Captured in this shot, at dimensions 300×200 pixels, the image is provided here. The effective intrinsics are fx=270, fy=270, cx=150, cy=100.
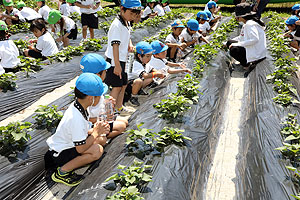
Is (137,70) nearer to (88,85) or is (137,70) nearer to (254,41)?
(88,85)

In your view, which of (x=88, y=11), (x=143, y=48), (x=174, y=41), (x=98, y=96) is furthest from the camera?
(x=88, y=11)

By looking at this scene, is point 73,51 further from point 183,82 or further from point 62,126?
point 62,126

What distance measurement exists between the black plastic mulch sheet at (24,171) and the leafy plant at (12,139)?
0.08 metres

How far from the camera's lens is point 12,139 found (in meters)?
2.78

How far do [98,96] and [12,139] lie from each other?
3.34 ft

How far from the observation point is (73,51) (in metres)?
6.02

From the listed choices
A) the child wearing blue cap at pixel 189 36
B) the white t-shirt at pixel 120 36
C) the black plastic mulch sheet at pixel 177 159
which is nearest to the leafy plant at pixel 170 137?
the black plastic mulch sheet at pixel 177 159

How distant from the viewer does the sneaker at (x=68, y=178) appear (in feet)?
8.75

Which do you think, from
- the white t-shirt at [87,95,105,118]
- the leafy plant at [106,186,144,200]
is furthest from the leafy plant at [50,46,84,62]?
the leafy plant at [106,186,144,200]

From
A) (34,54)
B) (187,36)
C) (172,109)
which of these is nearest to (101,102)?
(172,109)

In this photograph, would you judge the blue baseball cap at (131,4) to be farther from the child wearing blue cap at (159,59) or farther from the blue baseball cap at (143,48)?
the child wearing blue cap at (159,59)

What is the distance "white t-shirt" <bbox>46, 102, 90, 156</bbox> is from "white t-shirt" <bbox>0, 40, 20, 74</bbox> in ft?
10.3

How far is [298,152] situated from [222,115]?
1.74 m

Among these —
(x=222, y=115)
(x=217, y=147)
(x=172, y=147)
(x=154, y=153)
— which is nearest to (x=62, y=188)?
(x=154, y=153)
